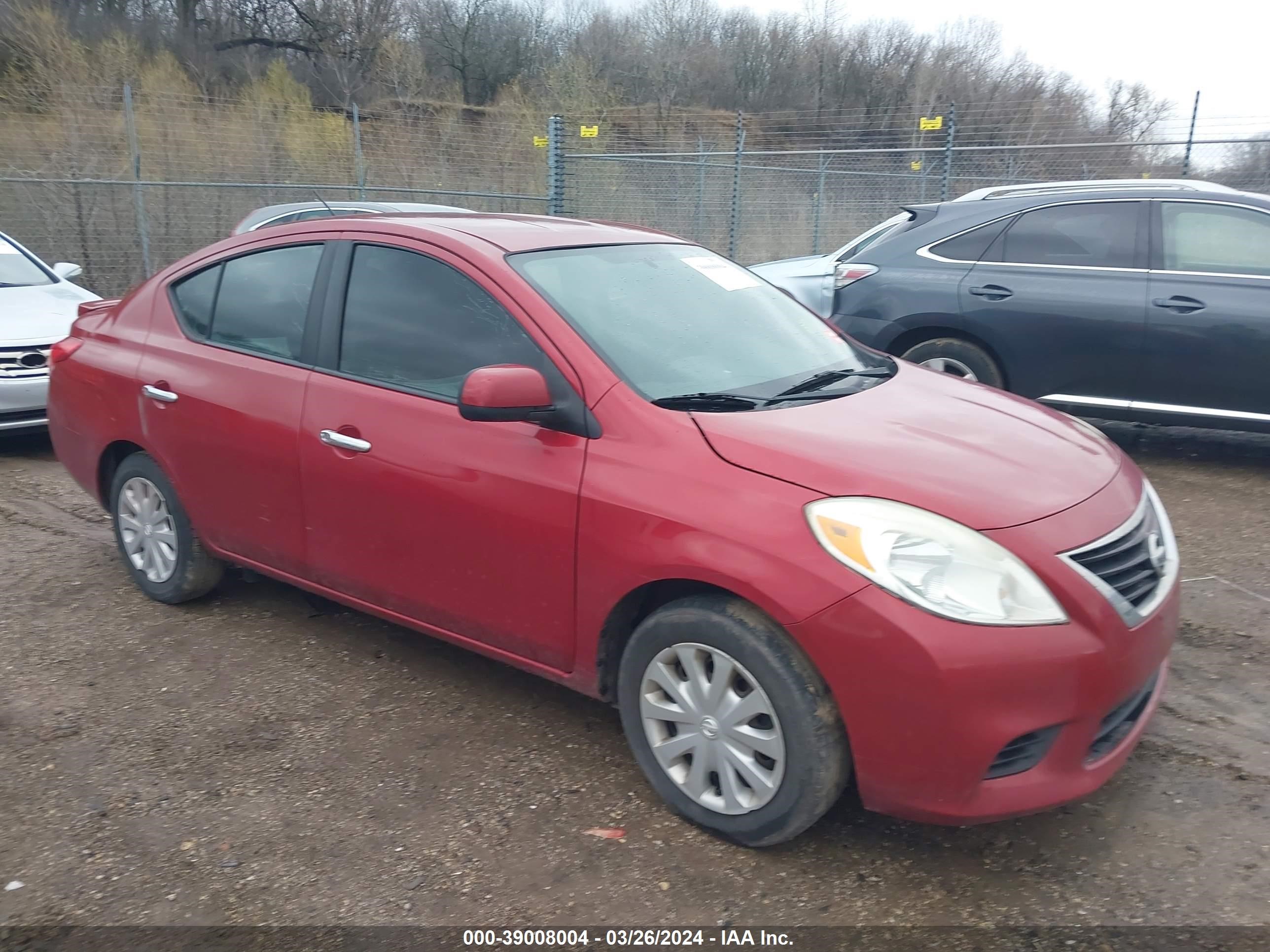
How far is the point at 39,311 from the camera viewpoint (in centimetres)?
755

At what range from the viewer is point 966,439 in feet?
9.91

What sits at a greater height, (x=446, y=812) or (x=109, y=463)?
(x=109, y=463)

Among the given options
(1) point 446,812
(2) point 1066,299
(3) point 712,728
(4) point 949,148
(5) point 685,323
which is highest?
(4) point 949,148

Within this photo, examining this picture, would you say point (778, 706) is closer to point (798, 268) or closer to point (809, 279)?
point (809, 279)

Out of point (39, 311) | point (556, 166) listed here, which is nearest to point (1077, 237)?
point (39, 311)

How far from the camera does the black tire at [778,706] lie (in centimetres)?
257

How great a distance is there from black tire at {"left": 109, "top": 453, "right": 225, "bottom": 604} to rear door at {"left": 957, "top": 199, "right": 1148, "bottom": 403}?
4.81 meters

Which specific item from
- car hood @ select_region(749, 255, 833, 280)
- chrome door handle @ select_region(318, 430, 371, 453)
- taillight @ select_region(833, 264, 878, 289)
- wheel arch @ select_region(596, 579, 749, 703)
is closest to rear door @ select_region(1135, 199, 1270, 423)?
taillight @ select_region(833, 264, 878, 289)

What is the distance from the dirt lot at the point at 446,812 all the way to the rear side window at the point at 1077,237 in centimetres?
295

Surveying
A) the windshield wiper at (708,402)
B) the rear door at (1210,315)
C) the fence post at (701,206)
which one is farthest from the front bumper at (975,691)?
the fence post at (701,206)

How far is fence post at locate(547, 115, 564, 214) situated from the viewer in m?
13.4

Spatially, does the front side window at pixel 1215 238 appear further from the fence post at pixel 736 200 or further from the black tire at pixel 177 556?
the fence post at pixel 736 200

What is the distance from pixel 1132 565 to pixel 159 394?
358 centimetres

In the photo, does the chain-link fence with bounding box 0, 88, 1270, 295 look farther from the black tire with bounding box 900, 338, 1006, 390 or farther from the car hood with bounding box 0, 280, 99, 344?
the black tire with bounding box 900, 338, 1006, 390
